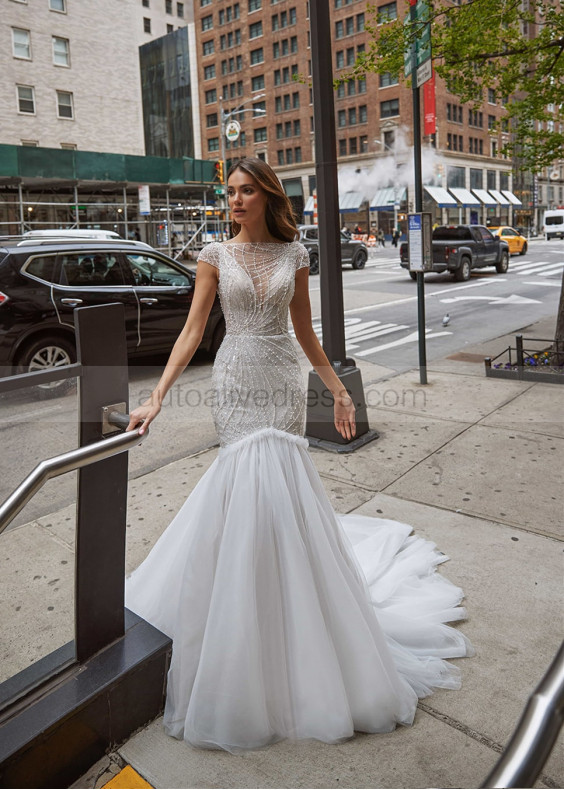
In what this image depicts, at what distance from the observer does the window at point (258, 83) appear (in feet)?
231

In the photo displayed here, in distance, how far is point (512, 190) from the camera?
7475 centimetres

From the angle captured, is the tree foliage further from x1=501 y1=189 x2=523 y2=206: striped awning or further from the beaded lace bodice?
x1=501 y1=189 x2=523 y2=206: striped awning

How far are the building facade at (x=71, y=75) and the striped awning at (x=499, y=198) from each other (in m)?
41.8

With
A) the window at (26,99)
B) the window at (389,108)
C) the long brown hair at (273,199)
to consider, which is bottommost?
the long brown hair at (273,199)

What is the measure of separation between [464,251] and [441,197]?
137 ft

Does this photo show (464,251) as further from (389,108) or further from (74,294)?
(389,108)

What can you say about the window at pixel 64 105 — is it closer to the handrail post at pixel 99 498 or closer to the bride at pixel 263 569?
the bride at pixel 263 569

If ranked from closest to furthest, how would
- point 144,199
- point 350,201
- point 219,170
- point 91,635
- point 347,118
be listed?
point 91,635 → point 144,199 → point 219,170 → point 350,201 → point 347,118

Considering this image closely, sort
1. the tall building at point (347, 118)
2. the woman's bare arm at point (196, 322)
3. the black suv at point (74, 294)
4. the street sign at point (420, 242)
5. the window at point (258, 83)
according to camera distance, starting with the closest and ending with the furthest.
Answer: the woman's bare arm at point (196, 322)
the street sign at point (420, 242)
the black suv at point (74, 294)
the tall building at point (347, 118)
the window at point (258, 83)

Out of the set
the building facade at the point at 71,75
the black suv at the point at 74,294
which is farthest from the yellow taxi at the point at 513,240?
A: the black suv at the point at 74,294

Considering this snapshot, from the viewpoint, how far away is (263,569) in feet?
7.81

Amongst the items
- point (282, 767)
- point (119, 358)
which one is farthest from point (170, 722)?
point (119, 358)

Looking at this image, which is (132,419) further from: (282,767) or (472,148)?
(472,148)

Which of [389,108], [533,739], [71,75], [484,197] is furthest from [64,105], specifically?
[484,197]
